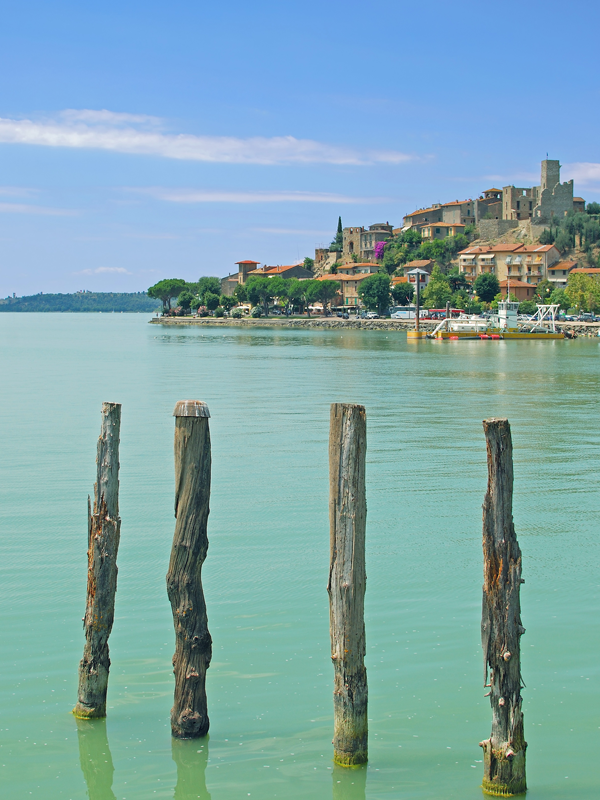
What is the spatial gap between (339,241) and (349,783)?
188 meters

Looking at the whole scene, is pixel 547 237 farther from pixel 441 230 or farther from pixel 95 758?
pixel 95 758

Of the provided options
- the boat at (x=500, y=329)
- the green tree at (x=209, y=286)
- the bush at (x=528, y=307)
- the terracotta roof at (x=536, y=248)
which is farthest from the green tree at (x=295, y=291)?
the boat at (x=500, y=329)

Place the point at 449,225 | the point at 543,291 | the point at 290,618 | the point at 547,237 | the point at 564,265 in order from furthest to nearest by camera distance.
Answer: the point at 449,225 → the point at 547,237 → the point at 564,265 → the point at 543,291 → the point at 290,618

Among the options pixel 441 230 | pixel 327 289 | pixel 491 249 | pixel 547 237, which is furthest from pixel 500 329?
pixel 441 230

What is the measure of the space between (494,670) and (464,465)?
1302cm

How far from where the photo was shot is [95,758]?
250 inches

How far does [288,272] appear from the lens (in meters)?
179

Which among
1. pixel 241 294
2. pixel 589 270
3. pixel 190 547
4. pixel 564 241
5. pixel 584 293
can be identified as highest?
pixel 564 241

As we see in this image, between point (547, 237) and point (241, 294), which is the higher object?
point (547, 237)

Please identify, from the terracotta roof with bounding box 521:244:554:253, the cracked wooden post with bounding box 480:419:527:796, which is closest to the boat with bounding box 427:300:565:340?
the terracotta roof with bounding box 521:244:554:253

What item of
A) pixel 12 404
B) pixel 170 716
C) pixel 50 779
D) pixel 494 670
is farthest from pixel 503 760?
pixel 12 404

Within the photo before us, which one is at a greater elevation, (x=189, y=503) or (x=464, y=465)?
(x=189, y=503)

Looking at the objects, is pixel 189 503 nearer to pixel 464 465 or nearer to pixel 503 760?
pixel 503 760

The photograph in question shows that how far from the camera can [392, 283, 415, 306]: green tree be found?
14050cm
